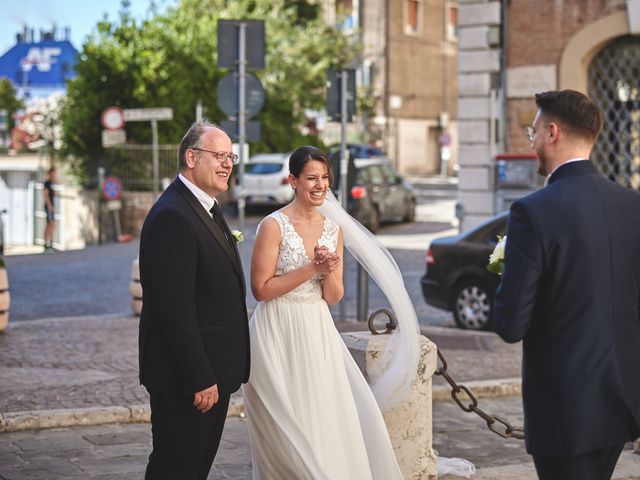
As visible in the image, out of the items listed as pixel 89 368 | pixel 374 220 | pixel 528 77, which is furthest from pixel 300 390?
pixel 374 220

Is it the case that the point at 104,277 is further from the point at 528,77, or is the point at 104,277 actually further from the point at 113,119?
the point at 113,119

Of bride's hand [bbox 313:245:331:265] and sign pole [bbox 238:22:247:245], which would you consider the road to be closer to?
sign pole [bbox 238:22:247:245]

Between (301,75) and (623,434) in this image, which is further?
(301,75)

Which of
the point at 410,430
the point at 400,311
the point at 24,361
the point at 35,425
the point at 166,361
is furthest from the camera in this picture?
the point at 24,361

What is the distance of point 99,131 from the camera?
3061 cm

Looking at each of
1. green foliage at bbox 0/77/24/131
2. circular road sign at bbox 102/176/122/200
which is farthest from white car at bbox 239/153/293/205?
green foliage at bbox 0/77/24/131

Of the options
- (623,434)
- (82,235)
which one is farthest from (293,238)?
(82,235)

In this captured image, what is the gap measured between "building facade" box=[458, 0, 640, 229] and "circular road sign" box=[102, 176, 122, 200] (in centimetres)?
1004

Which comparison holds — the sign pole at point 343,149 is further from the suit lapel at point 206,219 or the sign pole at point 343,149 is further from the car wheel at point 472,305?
the suit lapel at point 206,219

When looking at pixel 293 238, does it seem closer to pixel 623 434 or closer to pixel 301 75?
pixel 623 434

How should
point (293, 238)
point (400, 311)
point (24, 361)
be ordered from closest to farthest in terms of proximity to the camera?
point (293, 238), point (400, 311), point (24, 361)

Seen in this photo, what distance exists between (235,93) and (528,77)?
566 centimetres

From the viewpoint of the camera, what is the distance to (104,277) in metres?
19.5

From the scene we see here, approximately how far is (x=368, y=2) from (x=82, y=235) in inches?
1130
